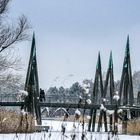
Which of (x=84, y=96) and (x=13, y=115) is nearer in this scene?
(x=84, y=96)

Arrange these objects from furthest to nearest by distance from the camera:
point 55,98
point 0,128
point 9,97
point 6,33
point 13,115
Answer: point 55,98 → point 9,97 → point 6,33 → point 13,115 → point 0,128

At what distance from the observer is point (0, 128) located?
1659 cm

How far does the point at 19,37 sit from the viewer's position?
39031mm

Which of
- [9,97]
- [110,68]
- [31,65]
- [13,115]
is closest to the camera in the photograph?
[13,115]

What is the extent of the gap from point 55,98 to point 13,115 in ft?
83.4

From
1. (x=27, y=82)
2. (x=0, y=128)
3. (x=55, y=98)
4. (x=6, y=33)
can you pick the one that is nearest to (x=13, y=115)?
(x=0, y=128)

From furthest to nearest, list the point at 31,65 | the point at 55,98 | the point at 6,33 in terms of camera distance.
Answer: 1. the point at 55,98
2. the point at 6,33
3. the point at 31,65

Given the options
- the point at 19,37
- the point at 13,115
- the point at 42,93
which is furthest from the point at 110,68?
the point at 13,115

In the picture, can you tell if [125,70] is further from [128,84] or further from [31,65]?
[31,65]

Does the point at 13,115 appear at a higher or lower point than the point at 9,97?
lower

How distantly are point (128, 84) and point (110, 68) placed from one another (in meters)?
1.67

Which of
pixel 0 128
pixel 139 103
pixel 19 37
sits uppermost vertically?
pixel 19 37

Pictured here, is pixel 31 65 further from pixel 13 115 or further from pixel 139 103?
pixel 13 115

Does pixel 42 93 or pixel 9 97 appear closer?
pixel 42 93
